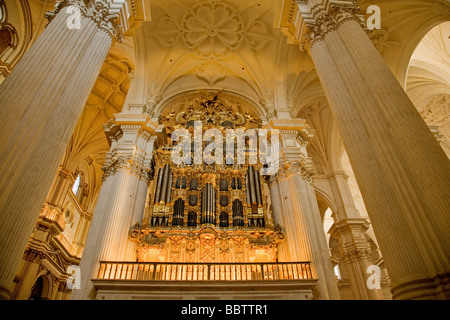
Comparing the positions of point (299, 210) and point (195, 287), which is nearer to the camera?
point (195, 287)

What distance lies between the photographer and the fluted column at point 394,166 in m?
3.71

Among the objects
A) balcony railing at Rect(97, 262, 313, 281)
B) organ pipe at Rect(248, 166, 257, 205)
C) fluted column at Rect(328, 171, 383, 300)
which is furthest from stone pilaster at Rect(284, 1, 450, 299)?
fluted column at Rect(328, 171, 383, 300)

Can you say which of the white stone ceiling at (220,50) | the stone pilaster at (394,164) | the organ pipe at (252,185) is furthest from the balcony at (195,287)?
the white stone ceiling at (220,50)

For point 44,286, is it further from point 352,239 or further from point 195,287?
point 352,239

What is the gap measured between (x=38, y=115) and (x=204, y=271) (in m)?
5.65

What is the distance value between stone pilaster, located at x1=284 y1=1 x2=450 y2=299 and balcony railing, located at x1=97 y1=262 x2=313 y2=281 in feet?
12.6

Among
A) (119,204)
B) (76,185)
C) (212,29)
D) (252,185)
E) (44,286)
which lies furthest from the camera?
(76,185)

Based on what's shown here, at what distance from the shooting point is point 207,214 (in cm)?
952

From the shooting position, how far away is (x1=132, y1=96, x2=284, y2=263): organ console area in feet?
29.8

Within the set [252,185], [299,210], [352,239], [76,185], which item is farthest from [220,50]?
[76,185]

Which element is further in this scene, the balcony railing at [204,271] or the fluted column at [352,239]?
the fluted column at [352,239]

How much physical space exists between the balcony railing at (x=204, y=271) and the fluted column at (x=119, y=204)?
546 mm

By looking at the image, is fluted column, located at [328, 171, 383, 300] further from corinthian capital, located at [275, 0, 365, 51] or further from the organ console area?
corinthian capital, located at [275, 0, 365, 51]

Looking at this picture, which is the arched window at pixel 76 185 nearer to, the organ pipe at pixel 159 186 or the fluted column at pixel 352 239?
the organ pipe at pixel 159 186
